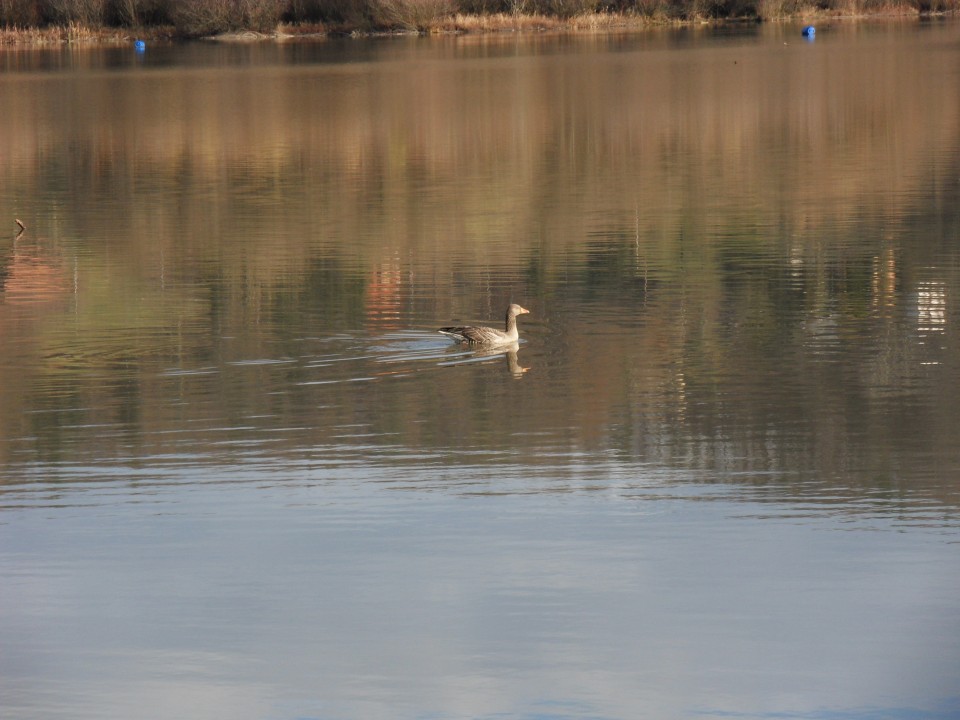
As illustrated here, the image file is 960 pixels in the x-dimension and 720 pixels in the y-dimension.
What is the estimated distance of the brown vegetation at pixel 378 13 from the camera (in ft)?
302

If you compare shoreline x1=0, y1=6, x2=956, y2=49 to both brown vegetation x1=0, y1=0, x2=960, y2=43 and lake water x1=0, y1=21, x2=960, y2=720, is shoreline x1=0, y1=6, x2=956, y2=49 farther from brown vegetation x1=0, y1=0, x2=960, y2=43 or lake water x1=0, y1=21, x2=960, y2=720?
lake water x1=0, y1=21, x2=960, y2=720

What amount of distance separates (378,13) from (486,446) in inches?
3191

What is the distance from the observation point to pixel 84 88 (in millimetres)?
57875

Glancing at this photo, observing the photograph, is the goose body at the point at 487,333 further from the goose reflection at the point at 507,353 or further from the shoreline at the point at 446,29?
the shoreline at the point at 446,29

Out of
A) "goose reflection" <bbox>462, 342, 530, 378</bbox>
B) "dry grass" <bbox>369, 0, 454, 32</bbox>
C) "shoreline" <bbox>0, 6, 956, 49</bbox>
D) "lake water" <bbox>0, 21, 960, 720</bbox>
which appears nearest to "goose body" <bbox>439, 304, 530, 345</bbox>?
"goose reflection" <bbox>462, 342, 530, 378</bbox>

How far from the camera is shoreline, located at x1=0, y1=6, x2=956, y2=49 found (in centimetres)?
9112

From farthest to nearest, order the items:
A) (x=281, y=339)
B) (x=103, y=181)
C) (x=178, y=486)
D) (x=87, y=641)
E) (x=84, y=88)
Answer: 1. (x=84, y=88)
2. (x=103, y=181)
3. (x=281, y=339)
4. (x=178, y=486)
5. (x=87, y=641)

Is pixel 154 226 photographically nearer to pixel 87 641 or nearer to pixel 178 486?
pixel 178 486

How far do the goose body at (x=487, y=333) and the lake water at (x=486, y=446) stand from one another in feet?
0.54

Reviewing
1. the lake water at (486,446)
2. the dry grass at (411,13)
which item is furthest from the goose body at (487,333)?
the dry grass at (411,13)

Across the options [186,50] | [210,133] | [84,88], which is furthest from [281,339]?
[186,50]

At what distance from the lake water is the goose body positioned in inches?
6.4

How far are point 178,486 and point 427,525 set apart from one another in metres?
2.07

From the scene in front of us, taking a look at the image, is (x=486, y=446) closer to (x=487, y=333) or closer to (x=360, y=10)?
(x=487, y=333)
